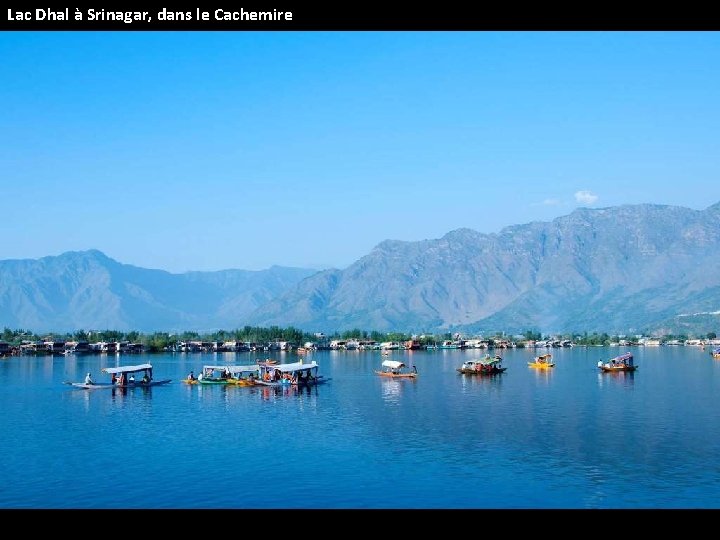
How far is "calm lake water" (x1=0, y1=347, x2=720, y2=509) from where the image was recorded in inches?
1236

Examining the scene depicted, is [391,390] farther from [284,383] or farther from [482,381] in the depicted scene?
[482,381]

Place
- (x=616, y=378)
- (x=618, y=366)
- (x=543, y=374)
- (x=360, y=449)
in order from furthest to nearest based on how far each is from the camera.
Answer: (x=618, y=366), (x=543, y=374), (x=616, y=378), (x=360, y=449)

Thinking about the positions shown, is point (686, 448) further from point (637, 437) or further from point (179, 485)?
point (179, 485)

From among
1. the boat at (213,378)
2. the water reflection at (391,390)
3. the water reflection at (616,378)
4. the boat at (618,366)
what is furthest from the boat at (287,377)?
the boat at (618,366)

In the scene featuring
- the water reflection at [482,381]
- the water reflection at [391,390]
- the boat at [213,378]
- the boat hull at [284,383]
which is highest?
the boat at [213,378]

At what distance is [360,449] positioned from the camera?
41750 mm

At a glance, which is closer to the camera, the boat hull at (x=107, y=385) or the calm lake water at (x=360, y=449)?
the calm lake water at (x=360, y=449)

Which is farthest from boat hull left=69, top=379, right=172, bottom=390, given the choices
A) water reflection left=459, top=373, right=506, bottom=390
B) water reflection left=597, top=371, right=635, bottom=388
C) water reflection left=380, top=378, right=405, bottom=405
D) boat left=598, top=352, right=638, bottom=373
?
boat left=598, top=352, right=638, bottom=373

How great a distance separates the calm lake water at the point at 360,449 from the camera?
103 feet

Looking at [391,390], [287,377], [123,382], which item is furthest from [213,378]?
[391,390]

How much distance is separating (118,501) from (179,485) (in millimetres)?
3191

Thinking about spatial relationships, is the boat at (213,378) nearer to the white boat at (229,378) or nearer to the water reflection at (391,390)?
the white boat at (229,378)
